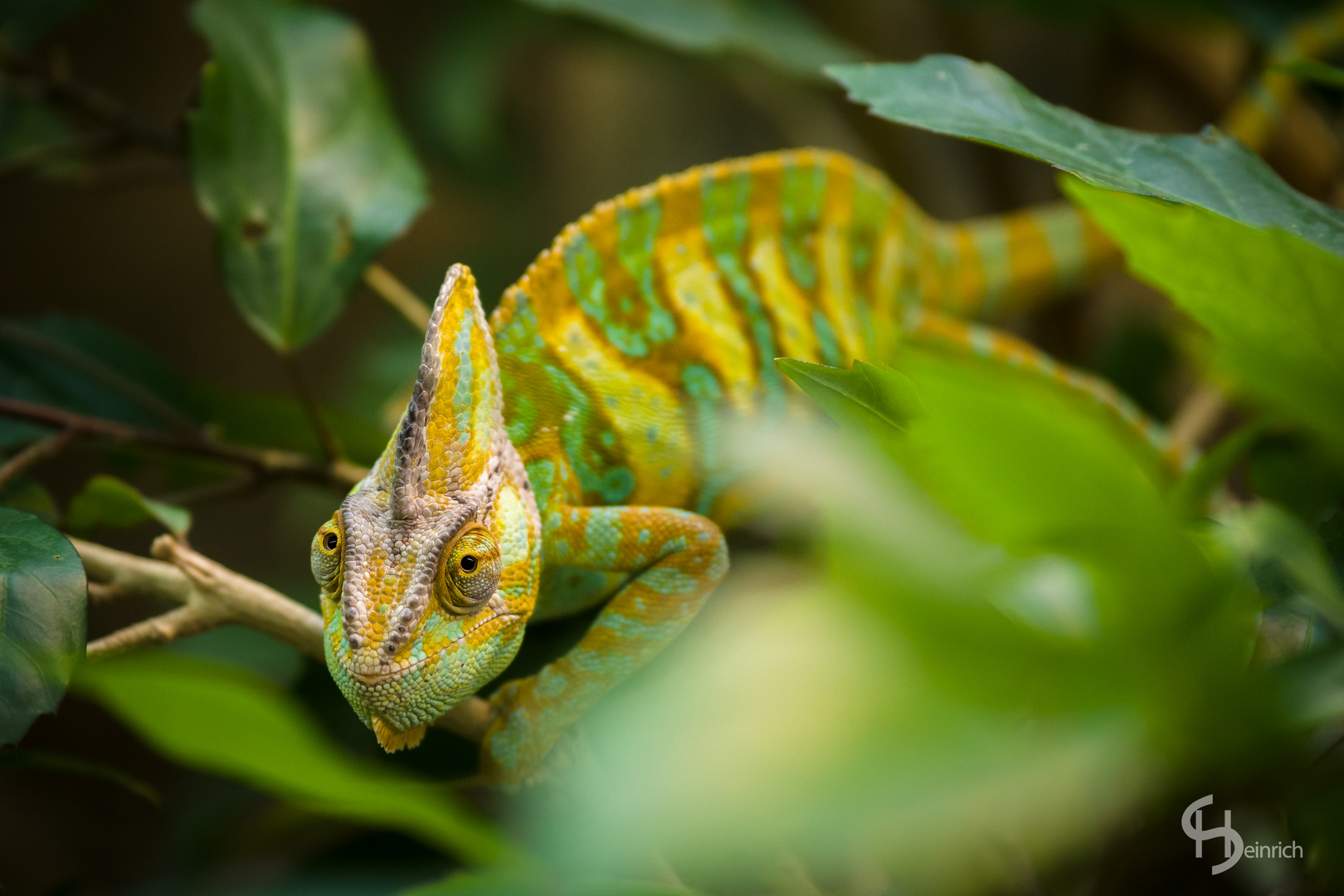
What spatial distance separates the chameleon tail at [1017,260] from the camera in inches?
96.0

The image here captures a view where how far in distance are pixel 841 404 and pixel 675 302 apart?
2.68 ft

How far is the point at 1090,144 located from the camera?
103 cm

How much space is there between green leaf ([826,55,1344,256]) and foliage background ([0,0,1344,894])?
104cm

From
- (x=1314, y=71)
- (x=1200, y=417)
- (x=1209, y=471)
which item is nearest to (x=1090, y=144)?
(x=1314, y=71)

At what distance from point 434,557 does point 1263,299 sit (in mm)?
880

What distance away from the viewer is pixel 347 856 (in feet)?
5.83

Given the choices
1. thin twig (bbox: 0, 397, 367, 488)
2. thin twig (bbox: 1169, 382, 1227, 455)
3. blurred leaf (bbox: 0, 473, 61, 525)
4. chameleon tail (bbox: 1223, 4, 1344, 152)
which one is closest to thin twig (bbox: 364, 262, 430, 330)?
thin twig (bbox: 0, 397, 367, 488)

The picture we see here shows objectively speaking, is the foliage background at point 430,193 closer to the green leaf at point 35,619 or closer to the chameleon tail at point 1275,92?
the chameleon tail at point 1275,92

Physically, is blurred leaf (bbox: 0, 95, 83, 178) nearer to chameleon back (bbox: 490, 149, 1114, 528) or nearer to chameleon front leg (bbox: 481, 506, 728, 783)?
chameleon back (bbox: 490, 149, 1114, 528)

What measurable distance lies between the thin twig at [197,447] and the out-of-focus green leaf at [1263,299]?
4.28 feet

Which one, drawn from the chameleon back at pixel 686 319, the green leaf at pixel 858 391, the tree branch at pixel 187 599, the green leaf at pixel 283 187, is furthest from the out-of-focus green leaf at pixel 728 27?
the tree branch at pixel 187 599

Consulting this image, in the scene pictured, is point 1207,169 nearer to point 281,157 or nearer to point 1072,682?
point 1072,682

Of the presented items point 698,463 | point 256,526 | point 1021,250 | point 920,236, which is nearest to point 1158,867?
point 698,463

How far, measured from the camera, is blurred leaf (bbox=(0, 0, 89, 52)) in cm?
209
